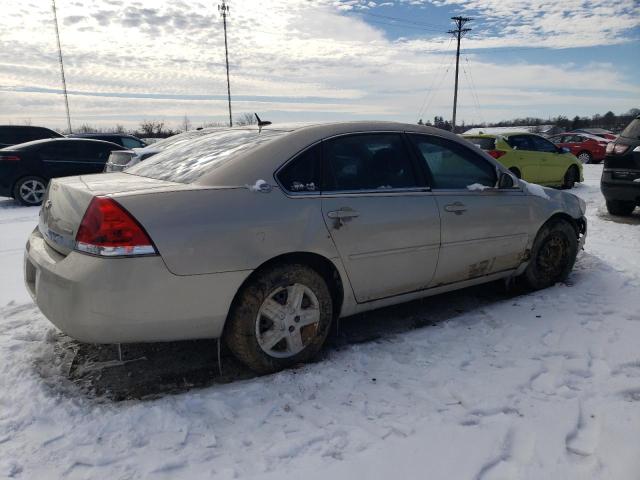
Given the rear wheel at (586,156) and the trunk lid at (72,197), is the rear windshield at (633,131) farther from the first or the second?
the rear wheel at (586,156)

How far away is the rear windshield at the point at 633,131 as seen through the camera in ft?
24.4

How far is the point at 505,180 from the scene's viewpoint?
4.03m

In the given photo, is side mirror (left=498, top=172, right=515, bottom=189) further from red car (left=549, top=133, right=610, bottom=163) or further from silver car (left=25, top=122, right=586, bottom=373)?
red car (left=549, top=133, right=610, bottom=163)

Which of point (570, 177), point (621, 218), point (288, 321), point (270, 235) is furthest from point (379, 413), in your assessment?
point (570, 177)

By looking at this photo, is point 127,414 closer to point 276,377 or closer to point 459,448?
point 276,377

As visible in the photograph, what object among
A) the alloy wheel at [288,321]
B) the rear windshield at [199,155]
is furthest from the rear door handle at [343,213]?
the rear windshield at [199,155]

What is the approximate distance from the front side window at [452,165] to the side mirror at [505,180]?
0.05 metres

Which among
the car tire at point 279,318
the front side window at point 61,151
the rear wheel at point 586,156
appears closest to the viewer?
the car tire at point 279,318

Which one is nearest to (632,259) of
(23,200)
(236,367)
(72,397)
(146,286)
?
(236,367)

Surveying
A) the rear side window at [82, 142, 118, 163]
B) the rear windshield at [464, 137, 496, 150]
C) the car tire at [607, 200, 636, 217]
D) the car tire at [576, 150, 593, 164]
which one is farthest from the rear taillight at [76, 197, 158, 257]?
the car tire at [576, 150, 593, 164]

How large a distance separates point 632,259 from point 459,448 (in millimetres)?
4149

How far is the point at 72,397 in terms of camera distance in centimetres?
273

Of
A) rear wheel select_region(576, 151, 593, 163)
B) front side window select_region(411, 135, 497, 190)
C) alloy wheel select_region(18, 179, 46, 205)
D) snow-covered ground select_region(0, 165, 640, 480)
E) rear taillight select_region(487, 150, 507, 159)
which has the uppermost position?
front side window select_region(411, 135, 497, 190)

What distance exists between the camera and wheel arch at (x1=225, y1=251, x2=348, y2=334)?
2838 millimetres
